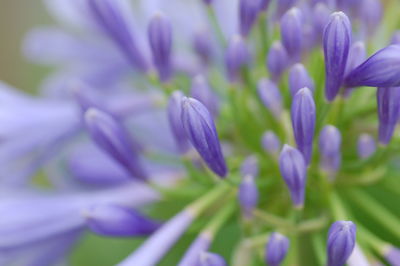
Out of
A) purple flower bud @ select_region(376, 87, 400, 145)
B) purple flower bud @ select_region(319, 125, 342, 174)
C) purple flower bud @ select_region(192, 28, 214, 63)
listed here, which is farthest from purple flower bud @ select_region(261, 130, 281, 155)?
purple flower bud @ select_region(192, 28, 214, 63)

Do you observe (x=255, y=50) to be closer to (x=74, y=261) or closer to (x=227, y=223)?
(x=227, y=223)

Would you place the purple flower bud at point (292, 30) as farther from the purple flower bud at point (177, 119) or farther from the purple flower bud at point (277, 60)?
the purple flower bud at point (177, 119)

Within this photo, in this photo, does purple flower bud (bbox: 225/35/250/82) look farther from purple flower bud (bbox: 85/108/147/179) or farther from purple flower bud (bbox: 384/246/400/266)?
purple flower bud (bbox: 384/246/400/266)

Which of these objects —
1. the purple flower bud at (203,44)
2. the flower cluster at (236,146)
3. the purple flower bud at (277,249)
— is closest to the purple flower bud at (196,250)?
the flower cluster at (236,146)

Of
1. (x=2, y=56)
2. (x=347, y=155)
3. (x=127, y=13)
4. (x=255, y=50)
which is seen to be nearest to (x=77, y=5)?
(x=127, y=13)

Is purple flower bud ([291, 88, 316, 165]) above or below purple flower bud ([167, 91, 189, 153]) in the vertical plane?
below

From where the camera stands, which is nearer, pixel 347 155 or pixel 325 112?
pixel 325 112

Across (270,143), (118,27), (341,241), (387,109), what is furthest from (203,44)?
(341,241)
